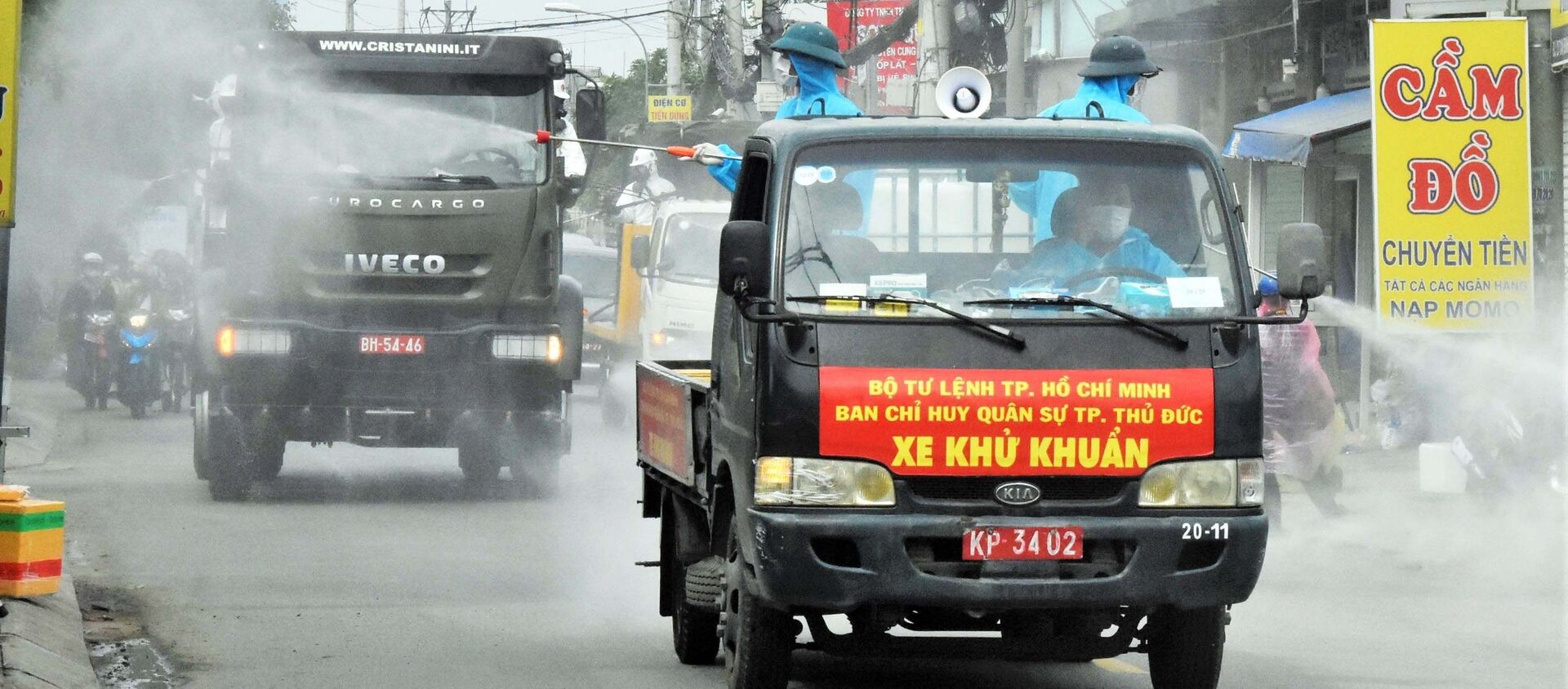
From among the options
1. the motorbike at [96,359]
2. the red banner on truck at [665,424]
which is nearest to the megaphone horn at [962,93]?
the red banner on truck at [665,424]

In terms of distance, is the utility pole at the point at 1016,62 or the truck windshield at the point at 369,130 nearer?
the truck windshield at the point at 369,130

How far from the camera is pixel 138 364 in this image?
2375 centimetres

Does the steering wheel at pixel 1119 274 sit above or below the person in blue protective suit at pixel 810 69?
below

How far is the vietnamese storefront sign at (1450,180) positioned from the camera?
1441 cm

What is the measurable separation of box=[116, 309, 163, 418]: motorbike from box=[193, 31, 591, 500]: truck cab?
9.37 meters

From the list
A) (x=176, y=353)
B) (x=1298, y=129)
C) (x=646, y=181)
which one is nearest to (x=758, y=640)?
(x=1298, y=129)

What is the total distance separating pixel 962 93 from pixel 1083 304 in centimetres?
219

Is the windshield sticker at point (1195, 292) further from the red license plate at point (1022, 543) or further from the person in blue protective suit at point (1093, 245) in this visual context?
the red license plate at point (1022, 543)

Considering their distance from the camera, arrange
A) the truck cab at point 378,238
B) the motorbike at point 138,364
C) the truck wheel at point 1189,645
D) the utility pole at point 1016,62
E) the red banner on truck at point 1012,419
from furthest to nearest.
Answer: the motorbike at point 138,364 → the utility pole at point 1016,62 → the truck cab at point 378,238 → the truck wheel at point 1189,645 → the red banner on truck at point 1012,419

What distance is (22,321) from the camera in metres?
32.6

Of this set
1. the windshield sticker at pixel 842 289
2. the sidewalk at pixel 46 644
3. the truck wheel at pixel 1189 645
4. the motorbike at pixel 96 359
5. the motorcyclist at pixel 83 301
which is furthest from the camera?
the motorcyclist at pixel 83 301

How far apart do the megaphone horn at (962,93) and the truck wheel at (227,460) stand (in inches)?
288

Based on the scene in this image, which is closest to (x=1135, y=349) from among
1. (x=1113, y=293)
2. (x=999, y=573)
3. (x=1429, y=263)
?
(x=1113, y=293)

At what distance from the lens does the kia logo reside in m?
6.34
